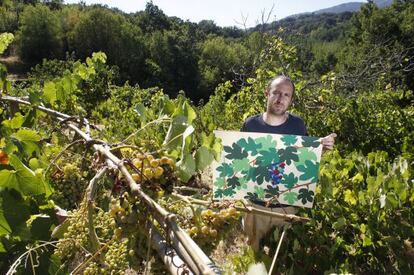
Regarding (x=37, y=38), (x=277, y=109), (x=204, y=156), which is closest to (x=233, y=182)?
(x=277, y=109)

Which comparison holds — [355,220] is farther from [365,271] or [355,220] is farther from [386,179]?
[365,271]

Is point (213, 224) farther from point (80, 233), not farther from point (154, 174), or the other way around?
point (80, 233)

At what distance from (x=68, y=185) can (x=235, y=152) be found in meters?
0.83

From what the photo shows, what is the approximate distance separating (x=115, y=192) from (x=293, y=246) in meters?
2.14

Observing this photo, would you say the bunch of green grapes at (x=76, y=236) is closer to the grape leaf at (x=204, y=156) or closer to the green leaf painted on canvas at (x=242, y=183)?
the grape leaf at (x=204, y=156)

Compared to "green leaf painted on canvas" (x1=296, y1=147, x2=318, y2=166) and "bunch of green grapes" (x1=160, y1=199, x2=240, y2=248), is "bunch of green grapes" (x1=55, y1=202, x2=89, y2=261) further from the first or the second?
"green leaf painted on canvas" (x1=296, y1=147, x2=318, y2=166)

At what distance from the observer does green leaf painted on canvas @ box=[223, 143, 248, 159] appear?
203cm

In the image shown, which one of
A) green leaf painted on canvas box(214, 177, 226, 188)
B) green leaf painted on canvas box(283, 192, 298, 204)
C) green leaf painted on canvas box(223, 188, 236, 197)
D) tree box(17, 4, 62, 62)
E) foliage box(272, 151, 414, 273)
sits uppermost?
tree box(17, 4, 62, 62)

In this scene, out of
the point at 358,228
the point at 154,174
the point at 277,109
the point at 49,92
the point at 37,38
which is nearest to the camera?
the point at 154,174

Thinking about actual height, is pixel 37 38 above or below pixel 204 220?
above

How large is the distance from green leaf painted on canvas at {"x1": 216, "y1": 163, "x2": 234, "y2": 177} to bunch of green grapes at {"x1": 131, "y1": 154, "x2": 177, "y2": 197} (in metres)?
0.95

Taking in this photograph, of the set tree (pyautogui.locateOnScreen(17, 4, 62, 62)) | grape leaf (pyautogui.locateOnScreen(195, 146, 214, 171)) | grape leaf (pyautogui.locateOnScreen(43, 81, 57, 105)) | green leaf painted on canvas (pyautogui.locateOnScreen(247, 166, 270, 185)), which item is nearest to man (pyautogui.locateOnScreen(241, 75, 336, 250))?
green leaf painted on canvas (pyautogui.locateOnScreen(247, 166, 270, 185))

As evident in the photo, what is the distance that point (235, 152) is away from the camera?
80.1 inches

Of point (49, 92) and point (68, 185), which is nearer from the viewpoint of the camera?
point (68, 185)
